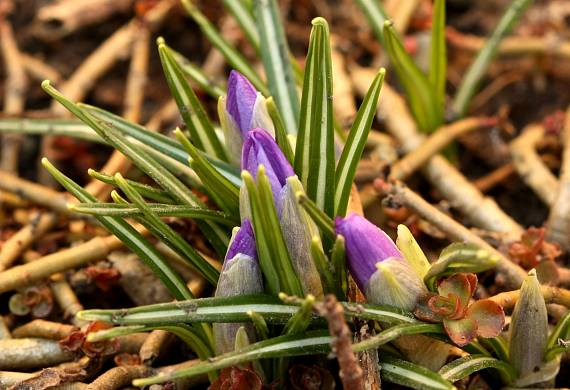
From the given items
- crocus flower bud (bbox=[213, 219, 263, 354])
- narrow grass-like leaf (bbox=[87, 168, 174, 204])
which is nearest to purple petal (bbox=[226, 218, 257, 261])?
crocus flower bud (bbox=[213, 219, 263, 354])

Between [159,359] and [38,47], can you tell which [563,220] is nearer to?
[159,359]

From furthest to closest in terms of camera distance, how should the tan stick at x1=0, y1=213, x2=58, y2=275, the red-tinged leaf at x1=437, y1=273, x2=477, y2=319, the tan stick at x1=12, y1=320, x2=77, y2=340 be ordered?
the tan stick at x1=0, y1=213, x2=58, y2=275
the tan stick at x1=12, y1=320, x2=77, y2=340
the red-tinged leaf at x1=437, y1=273, x2=477, y2=319

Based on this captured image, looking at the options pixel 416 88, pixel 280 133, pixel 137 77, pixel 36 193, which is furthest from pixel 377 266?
pixel 137 77

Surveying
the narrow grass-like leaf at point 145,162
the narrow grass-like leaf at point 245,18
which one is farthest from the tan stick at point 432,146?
the narrow grass-like leaf at point 145,162

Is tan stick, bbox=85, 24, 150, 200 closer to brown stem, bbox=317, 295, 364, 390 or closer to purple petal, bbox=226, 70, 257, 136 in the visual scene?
purple petal, bbox=226, 70, 257, 136

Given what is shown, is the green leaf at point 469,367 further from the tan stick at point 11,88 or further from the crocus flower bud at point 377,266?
the tan stick at point 11,88

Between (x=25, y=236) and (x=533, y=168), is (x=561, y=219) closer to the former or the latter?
(x=533, y=168)

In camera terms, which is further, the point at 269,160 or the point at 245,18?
the point at 245,18

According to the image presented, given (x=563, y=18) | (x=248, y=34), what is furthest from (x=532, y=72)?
(x=248, y=34)
